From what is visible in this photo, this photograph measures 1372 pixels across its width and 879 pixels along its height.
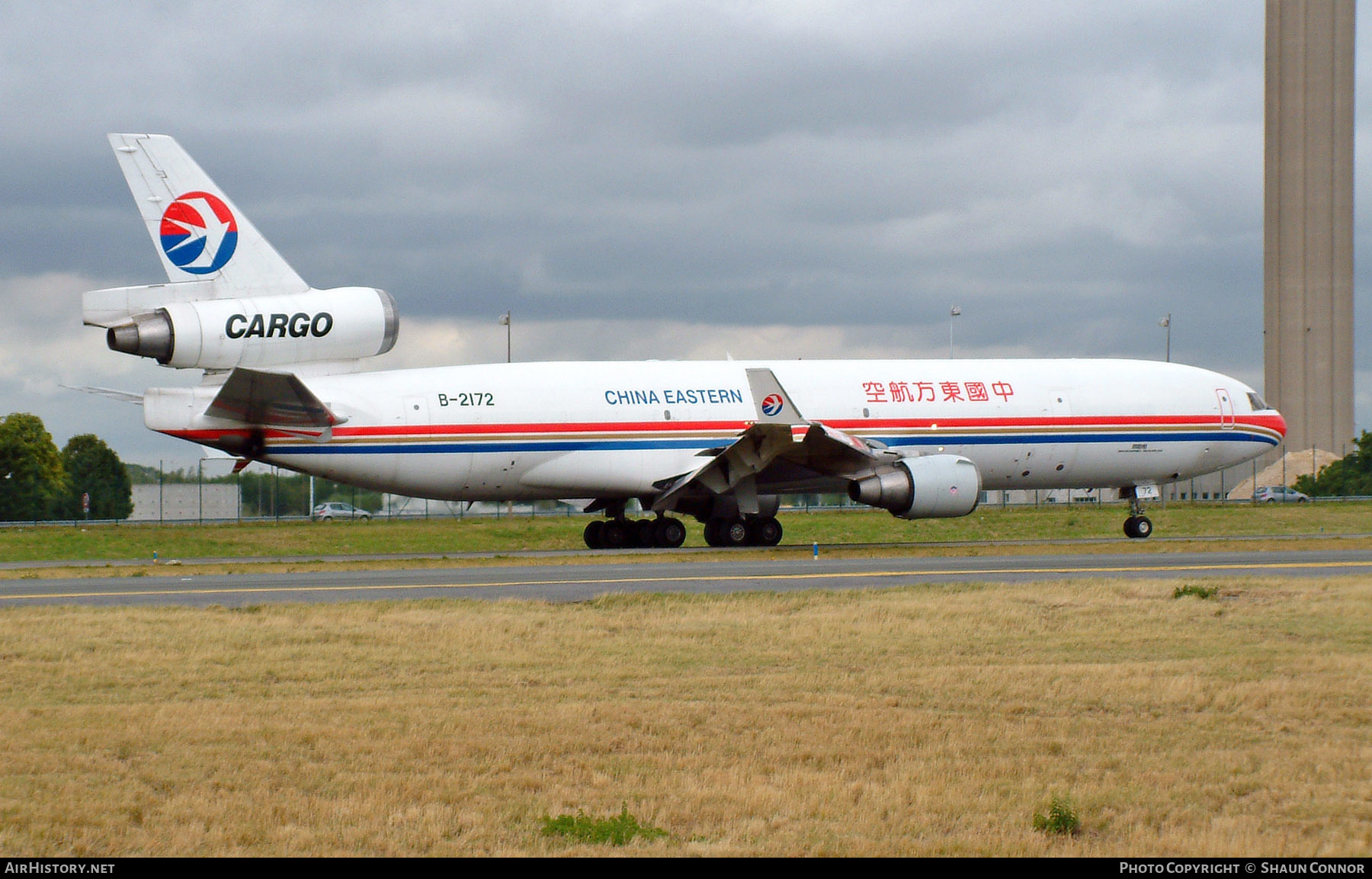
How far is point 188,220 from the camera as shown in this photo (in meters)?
27.8

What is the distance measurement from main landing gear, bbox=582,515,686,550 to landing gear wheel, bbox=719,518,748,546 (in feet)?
3.56

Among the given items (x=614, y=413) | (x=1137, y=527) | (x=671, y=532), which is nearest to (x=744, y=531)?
(x=671, y=532)

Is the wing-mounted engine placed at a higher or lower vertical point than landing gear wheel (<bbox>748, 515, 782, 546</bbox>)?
higher

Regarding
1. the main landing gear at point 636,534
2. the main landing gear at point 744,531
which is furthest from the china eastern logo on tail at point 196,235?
the main landing gear at point 744,531

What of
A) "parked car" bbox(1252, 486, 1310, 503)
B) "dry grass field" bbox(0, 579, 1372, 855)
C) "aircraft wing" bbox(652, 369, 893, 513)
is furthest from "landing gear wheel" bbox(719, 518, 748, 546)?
"parked car" bbox(1252, 486, 1310, 503)

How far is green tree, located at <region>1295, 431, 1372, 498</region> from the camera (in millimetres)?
88250

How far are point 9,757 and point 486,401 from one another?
21.5m

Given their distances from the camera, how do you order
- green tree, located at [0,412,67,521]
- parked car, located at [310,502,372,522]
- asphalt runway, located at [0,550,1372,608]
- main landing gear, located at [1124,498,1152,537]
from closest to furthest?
asphalt runway, located at [0,550,1372,608]
main landing gear, located at [1124,498,1152,537]
parked car, located at [310,502,372,522]
green tree, located at [0,412,67,521]

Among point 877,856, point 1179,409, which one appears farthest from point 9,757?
point 1179,409

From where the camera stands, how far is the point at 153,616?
16609mm

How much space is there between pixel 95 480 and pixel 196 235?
179 ft

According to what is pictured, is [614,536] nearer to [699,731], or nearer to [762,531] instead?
[762,531]

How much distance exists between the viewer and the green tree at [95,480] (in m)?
65.5

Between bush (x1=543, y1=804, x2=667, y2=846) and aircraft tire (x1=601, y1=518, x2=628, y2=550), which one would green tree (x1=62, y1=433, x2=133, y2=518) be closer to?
aircraft tire (x1=601, y1=518, x2=628, y2=550)
